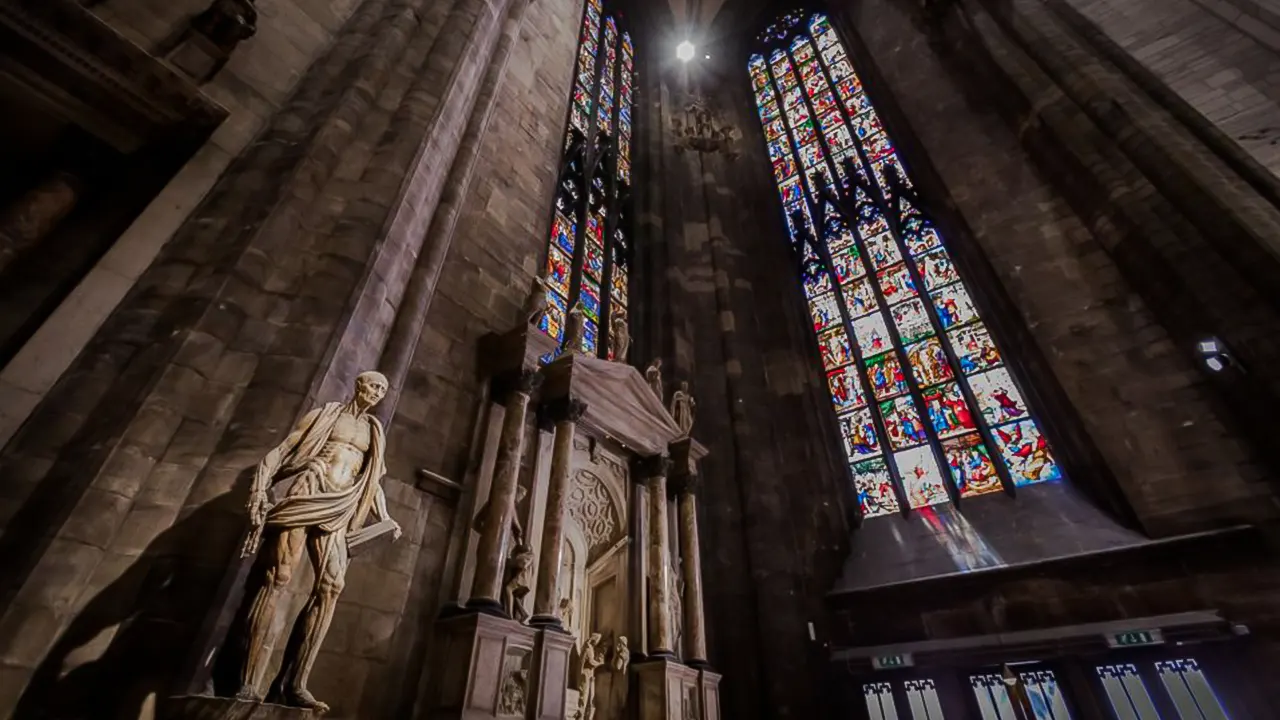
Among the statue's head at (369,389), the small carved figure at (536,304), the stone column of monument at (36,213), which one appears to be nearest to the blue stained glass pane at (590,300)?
the small carved figure at (536,304)

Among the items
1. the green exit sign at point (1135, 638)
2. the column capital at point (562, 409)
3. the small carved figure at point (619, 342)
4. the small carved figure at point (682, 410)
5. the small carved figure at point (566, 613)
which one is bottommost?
the green exit sign at point (1135, 638)

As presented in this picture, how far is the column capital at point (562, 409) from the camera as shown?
5.87 m

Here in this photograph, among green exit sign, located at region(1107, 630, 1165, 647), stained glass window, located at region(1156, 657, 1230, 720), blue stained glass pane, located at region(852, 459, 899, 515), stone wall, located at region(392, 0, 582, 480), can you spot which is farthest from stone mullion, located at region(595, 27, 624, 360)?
stained glass window, located at region(1156, 657, 1230, 720)

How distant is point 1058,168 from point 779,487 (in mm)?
6250

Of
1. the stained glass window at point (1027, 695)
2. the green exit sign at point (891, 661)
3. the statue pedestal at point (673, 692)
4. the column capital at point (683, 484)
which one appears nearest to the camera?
the statue pedestal at point (673, 692)

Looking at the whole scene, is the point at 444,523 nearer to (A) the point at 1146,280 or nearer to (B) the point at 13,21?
(B) the point at 13,21

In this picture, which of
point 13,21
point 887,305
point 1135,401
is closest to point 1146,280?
point 1135,401

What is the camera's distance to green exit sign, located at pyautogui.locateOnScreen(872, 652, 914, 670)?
6.20 m

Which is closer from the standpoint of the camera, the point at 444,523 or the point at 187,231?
the point at 187,231

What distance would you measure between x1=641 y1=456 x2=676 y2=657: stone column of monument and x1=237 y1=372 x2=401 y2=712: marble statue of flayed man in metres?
3.35

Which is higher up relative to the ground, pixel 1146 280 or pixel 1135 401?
pixel 1146 280

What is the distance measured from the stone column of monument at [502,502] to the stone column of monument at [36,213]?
11.3 ft

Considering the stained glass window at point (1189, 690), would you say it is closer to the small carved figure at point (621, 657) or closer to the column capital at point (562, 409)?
the small carved figure at point (621, 657)

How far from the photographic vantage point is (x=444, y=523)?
15.8ft
